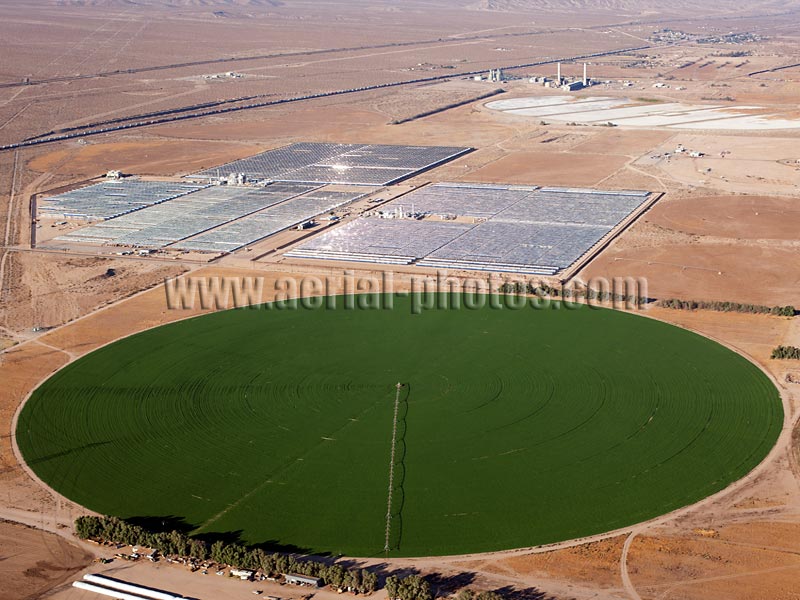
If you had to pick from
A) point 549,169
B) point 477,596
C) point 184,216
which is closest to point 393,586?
point 477,596

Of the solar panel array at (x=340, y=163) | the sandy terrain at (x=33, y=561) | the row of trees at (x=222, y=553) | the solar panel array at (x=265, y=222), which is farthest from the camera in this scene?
the solar panel array at (x=340, y=163)

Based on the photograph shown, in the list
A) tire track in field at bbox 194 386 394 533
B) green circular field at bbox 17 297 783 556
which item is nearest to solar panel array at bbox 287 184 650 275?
green circular field at bbox 17 297 783 556

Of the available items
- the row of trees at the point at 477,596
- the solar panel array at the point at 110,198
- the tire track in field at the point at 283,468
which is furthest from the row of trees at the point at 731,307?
the solar panel array at the point at 110,198

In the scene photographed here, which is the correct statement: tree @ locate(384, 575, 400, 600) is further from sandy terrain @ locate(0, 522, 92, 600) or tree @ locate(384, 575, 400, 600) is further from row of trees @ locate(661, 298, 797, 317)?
row of trees @ locate(661, 298, 797, 317)

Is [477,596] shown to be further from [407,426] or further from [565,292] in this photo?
[565,292]

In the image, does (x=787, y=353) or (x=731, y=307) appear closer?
(x=787, y=353)

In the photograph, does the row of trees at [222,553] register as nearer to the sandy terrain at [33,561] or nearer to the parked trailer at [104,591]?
the sandy terrain at [33,561]
